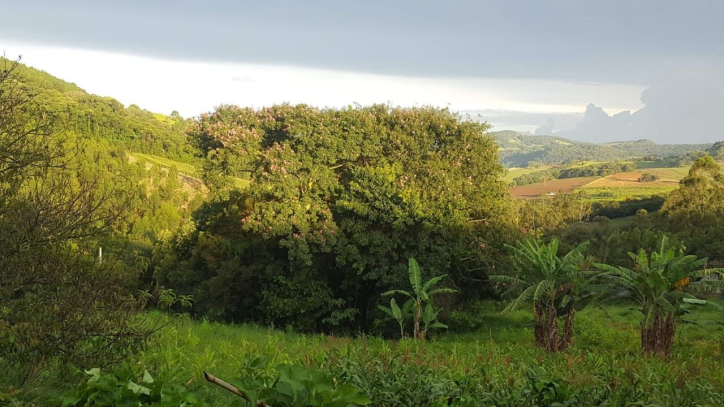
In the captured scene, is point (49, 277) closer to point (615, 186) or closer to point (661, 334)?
point (661, 334)

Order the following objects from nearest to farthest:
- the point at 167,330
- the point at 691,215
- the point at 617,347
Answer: the point at 167,330 < the point at 617,347 < the point at 691,215

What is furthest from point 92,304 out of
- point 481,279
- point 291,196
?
point 481,279

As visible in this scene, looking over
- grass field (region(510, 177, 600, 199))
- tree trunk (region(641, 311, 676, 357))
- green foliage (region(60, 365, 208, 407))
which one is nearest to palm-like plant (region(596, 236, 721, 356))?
tree trunk (region(641, 311, 676, 357))

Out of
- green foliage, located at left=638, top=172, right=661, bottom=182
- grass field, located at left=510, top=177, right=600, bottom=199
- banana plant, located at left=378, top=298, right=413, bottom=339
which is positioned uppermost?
green foliage, located at left=638, top=172, right=661, bottom=182

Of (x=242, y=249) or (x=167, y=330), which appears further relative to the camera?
(x=242, y=249)

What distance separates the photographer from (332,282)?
1883 centimetres

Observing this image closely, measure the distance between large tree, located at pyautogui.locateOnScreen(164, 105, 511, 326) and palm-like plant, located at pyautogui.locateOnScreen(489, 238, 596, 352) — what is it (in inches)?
174

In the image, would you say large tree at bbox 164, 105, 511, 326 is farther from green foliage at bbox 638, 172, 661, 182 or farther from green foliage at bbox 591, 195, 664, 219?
green foliage at bbox 638, 172, 661, 182

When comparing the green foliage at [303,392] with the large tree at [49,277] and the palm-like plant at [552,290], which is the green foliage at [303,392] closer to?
the large tree at [49,277]

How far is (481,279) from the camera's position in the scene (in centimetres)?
1866

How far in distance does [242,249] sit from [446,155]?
8.40 metres

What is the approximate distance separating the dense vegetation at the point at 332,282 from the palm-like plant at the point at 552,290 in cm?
6

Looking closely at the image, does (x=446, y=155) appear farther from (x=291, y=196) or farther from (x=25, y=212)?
(x=25, y=212)

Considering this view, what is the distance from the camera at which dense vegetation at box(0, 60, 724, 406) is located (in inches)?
162
